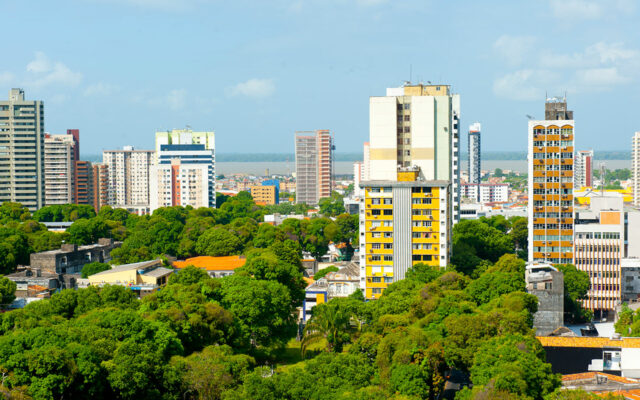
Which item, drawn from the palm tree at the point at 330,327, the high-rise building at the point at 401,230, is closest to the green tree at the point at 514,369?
the palm tree at the point at 330,327

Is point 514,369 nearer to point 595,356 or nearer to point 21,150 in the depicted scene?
point 595,356

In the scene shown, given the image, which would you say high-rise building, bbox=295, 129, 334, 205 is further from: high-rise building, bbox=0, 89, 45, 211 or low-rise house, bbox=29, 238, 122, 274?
low-rise house, bbox=29, 238, 122, 274

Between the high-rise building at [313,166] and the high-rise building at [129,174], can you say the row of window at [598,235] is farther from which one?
the high-rise building at [129,174]

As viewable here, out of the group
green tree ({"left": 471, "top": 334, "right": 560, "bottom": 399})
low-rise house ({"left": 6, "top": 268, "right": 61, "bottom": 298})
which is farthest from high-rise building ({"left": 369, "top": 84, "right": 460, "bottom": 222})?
green tree ({"left": 471, "top": 334, "right": 560, "bottom": 399})

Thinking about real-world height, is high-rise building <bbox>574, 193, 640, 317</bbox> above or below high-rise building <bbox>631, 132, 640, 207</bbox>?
below

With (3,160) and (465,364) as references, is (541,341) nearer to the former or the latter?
(465,364)

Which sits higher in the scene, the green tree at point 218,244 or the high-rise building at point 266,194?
the high-rise building at point 266,194
